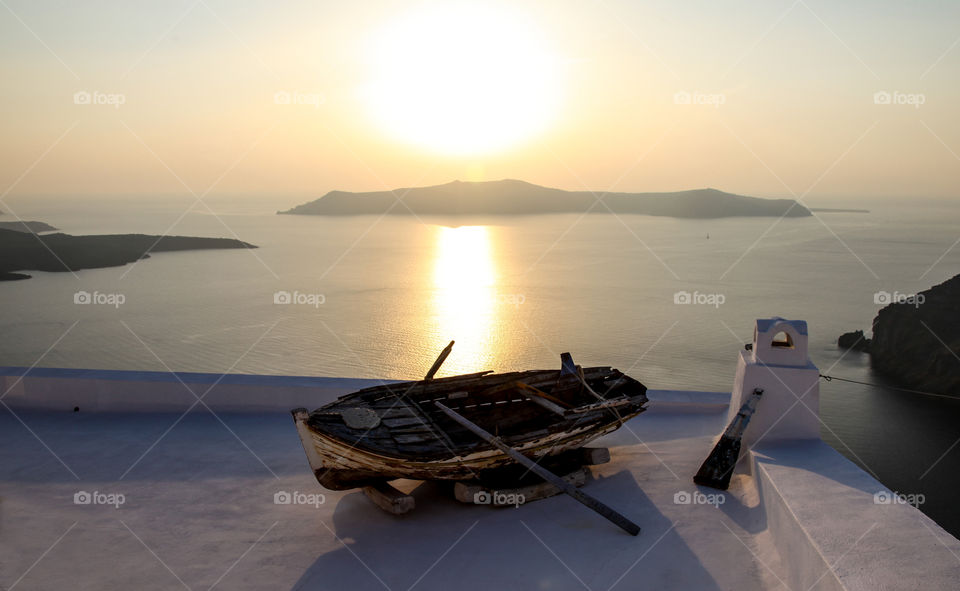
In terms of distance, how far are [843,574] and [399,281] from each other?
4977 centimetres

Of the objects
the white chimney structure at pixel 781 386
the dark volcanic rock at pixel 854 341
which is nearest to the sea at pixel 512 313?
the dark volcanic rock at pixel 854 341

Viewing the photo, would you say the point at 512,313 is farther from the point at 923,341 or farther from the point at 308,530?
the point at 308,530

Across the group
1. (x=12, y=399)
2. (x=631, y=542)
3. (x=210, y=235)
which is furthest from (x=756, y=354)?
(x=210, y=235)

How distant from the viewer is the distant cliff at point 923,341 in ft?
106

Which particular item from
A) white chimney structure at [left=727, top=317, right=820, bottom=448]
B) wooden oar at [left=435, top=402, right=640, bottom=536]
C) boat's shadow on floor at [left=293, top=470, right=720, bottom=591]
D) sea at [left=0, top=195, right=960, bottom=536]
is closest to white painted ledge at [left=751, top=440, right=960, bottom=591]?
white chimney structure at [left=727, top=317, right=820, bottom=448]

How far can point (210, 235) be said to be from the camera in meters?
81.4

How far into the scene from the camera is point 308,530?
5289 millimetres

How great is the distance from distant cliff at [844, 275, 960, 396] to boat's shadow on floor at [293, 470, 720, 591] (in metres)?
31.9

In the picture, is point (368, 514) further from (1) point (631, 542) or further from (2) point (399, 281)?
(2) point (399, 281)

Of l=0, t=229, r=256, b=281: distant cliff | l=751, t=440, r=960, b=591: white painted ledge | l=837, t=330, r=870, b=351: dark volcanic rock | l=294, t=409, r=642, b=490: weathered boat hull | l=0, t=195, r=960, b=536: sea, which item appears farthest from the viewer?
l=0, t=229, r=256, b=281: distant cliff

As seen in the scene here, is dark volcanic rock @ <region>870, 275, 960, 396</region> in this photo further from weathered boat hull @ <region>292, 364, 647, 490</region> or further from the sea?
weathered boat hull @ <region>292, 364, 647, 490</region>

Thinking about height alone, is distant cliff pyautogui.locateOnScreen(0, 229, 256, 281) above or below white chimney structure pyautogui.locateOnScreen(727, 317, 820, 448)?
above

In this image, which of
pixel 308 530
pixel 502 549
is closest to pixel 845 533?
pixel 502 549

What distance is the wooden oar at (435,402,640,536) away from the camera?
16.7ft
